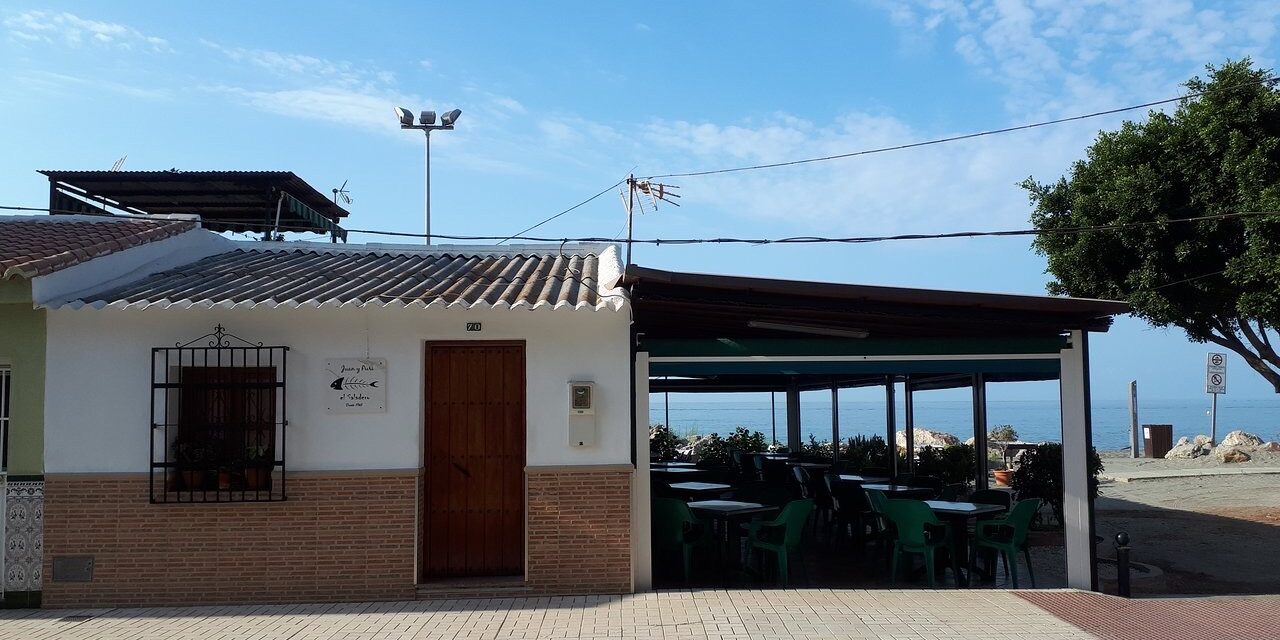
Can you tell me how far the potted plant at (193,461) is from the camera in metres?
8.33

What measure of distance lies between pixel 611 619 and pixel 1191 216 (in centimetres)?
1036

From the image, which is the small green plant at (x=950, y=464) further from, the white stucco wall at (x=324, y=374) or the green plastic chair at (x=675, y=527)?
the white stucco wall at (x=324, y=374)

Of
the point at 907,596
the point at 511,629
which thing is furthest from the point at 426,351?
the point at 907,596

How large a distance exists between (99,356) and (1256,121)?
13.5m

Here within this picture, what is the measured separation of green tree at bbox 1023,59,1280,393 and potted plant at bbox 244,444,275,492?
1090cm

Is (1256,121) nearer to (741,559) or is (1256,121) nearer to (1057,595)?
(1057,595)

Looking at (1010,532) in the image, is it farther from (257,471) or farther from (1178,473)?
(1178,473)

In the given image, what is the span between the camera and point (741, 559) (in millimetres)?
11203

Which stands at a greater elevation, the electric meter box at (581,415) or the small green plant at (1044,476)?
the electric meter box at (581,415)

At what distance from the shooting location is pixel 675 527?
30.2 feet

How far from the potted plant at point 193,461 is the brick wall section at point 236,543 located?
0.61 feet

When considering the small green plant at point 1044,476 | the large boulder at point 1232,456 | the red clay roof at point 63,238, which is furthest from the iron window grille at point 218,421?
the large boulder at point 1232,456

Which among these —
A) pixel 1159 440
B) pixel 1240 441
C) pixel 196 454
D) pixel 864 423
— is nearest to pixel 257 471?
pixel 196 454

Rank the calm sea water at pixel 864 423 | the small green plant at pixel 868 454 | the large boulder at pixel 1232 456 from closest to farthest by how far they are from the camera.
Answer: the small green plant at pixel 868 454
the large boulder at pixel 1232 456
the calm sea water at pixel 864 423
